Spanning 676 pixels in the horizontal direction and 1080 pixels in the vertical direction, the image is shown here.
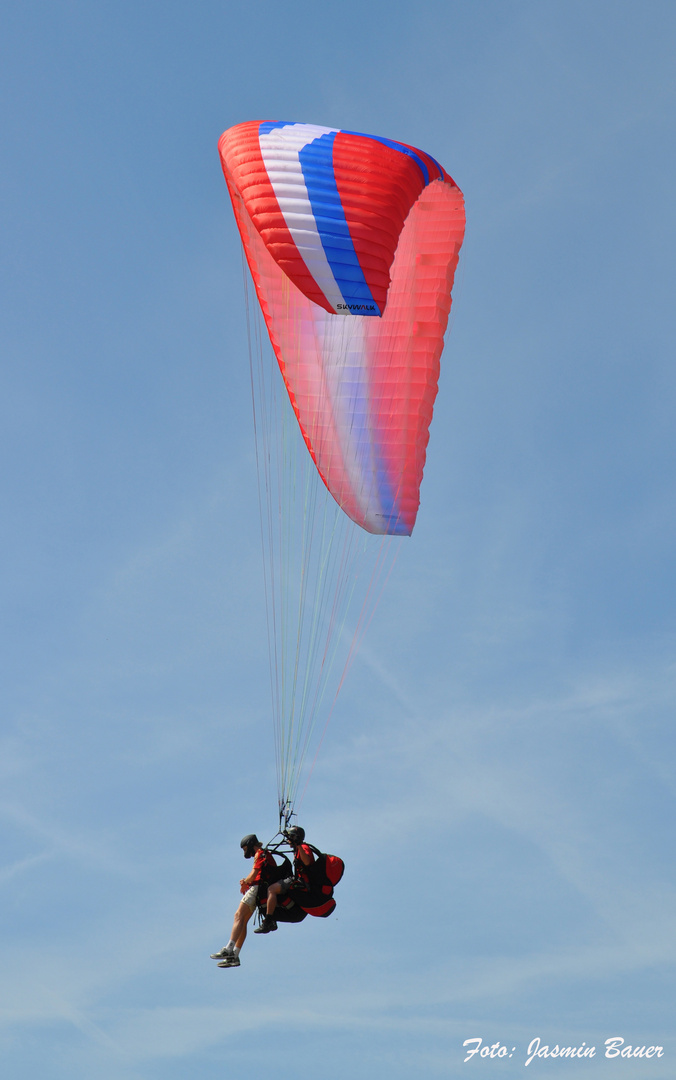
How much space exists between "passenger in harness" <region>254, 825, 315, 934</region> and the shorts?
0.16m

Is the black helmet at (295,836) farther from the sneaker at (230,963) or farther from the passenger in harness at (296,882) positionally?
the sneaker at (230,963)

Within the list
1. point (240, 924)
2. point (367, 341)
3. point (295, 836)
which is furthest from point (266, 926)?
point (367, 341)

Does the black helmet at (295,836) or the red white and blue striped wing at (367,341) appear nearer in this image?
the black helmet at (295,836)

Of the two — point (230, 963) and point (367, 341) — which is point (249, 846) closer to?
point (230, 963)

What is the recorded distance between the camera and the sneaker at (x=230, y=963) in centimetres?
1617

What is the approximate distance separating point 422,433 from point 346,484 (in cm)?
122

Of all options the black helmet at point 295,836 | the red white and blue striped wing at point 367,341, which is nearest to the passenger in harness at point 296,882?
the black helmet at point 295,836

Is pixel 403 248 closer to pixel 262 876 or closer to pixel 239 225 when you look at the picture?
pixel 239 225

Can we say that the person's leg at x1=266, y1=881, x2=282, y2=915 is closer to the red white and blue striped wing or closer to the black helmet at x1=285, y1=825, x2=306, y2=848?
the black helmet at x1=285, y1=825, x2=306, y2=848

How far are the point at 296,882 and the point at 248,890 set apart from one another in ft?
1.85

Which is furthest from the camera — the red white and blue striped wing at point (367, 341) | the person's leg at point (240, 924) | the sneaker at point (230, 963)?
the red white and blue striped wing at point (367, 341)

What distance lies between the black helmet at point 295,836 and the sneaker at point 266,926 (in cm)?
92

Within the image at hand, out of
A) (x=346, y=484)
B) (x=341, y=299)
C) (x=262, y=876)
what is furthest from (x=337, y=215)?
(x=262, y=876)

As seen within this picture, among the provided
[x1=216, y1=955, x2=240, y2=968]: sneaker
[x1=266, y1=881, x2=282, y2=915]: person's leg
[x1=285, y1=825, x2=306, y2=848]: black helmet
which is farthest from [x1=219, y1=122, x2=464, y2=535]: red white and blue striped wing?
[x1=216, y1=955, x2=240, y2=968]: sneaker
